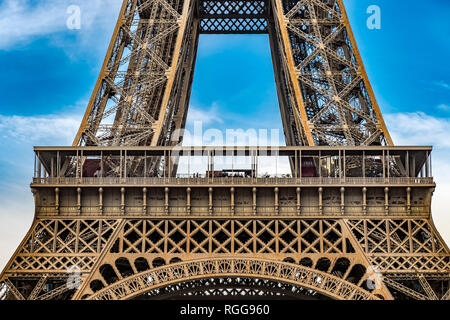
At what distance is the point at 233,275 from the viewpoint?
111 ft

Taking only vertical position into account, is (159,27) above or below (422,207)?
above

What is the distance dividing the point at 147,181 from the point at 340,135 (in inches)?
426

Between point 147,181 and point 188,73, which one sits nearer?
point 147,181

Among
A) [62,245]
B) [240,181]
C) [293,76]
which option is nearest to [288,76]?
[293,76]

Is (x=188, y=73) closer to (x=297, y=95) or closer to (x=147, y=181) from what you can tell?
(x=297, y=95)

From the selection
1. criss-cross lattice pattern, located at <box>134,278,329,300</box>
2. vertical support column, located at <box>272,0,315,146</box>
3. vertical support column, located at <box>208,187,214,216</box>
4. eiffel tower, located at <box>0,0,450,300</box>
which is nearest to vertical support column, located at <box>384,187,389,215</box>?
eiffel tower, located at <box>0,0,450,300</box>

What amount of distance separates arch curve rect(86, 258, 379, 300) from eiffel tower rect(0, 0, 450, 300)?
0.06 meters

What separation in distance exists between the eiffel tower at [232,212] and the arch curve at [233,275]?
0.06 meters

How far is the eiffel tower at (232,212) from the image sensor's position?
3400 centimetres

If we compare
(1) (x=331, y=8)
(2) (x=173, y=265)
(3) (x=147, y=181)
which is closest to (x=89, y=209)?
(3) (x=147, y=181)

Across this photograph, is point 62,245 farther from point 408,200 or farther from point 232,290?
point 408,200

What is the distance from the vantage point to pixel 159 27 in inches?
1764

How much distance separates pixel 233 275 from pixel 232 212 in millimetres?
3501
